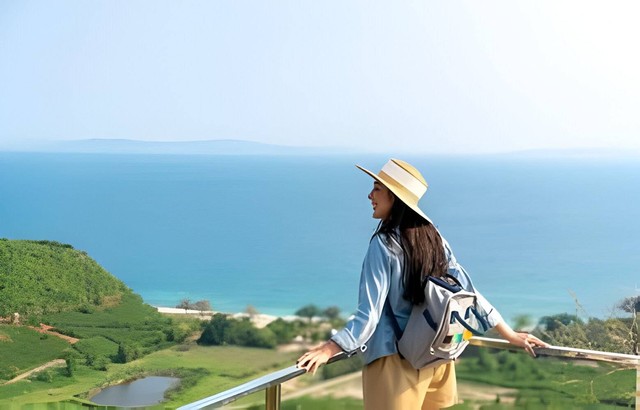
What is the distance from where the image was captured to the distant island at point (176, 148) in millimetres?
17797

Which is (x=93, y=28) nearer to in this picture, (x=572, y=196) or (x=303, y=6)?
(x=303, y=6)

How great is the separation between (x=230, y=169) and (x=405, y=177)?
608 inches

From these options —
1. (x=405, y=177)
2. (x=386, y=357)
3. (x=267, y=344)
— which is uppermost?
(x=405, y=177)

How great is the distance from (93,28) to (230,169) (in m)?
4.00

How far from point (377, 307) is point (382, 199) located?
0.27 metres

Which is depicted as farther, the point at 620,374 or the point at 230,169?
the point at 230,169

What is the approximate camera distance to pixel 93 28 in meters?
18.8

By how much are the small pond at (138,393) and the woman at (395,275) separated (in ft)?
Answer: 43.4

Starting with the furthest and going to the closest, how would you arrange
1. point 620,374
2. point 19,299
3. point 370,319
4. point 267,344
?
point 19,299
point 267,344
point 620,374
point 370,319

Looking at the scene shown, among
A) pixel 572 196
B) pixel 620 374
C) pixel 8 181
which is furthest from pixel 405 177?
pixel 8 181

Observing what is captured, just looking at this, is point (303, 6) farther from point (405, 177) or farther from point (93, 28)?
point (405, 177)

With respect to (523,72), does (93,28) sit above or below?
above

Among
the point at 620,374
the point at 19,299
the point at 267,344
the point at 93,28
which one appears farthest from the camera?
the point at 93,28

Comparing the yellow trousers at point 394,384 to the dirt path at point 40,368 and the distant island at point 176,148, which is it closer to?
the dirt path at point 40,368
